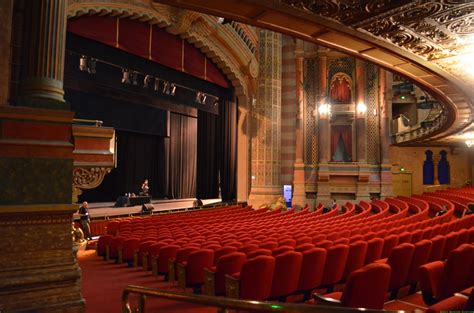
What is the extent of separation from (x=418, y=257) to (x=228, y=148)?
485 inches

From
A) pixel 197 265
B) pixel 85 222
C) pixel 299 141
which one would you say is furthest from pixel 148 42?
pixel 197 265

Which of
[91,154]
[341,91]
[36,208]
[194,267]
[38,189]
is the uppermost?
[341,91]

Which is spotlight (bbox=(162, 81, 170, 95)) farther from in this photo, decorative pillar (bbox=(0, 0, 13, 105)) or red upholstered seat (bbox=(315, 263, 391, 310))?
red upholstered seat (bbox=(315, 263, 391, 310))

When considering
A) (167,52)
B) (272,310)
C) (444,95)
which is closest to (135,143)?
(167,52)

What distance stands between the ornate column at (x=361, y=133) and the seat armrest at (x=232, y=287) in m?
14.1

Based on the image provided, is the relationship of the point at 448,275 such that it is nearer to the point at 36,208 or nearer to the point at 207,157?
the point at 36,208

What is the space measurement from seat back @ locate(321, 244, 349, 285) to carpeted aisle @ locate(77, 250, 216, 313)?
1.19 metres

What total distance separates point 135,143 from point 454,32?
14096 mm

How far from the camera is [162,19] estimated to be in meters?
11.2

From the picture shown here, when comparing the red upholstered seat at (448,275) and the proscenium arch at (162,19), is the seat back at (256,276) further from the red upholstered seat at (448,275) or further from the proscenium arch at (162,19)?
the proscenium arch at (162,19)

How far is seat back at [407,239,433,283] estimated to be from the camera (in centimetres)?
366

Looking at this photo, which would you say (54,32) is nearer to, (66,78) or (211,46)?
(66,78)

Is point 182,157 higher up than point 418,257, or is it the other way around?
point 182,157

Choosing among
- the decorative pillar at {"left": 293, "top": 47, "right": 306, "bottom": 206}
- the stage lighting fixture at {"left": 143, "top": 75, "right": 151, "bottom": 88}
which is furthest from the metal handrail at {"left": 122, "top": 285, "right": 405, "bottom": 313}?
the decorative pillar at {"left": 293, "top": 47, "right": 306, "bottom": 206}
